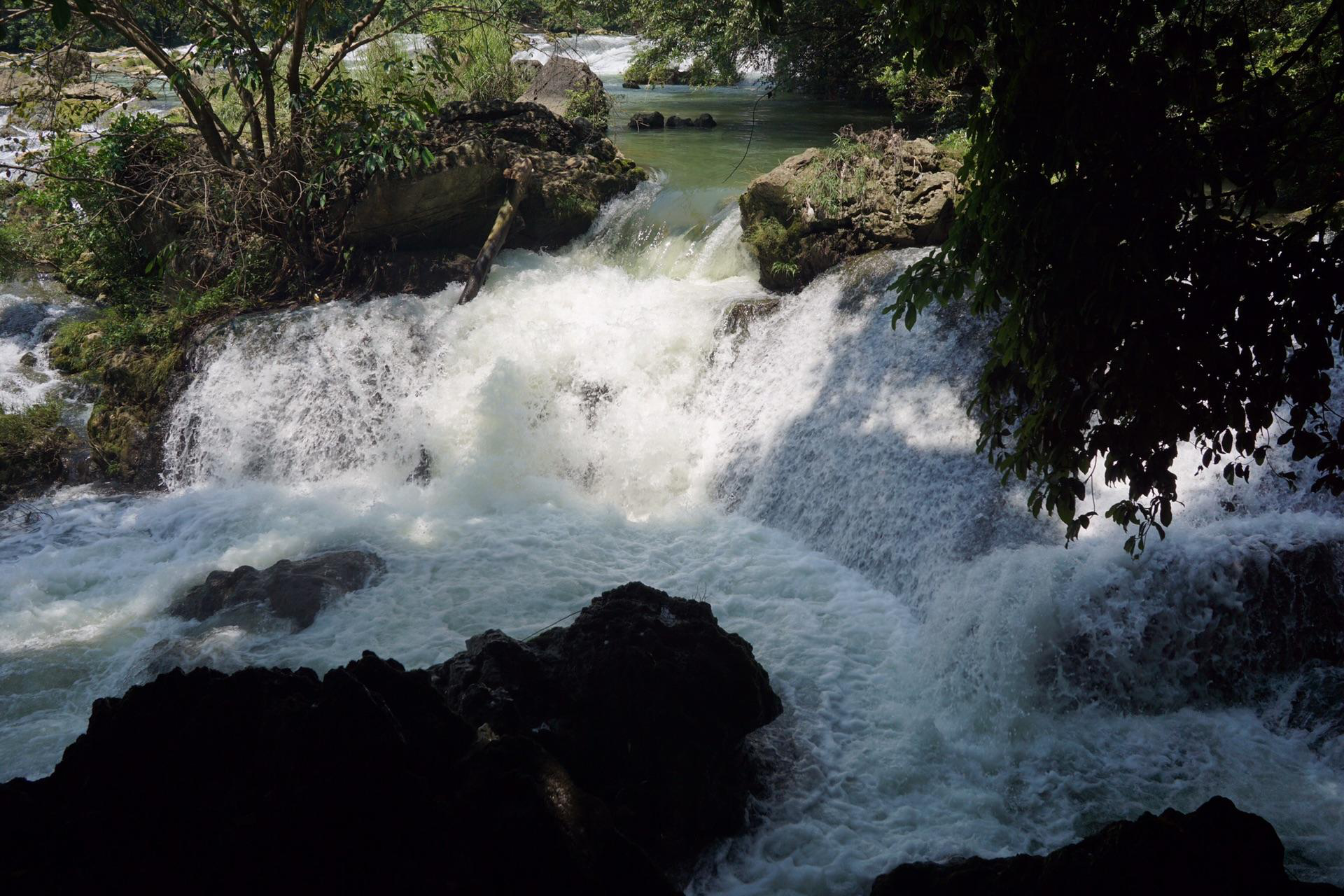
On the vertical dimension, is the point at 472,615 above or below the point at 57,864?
below

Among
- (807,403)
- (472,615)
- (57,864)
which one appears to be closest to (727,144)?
(807,403)

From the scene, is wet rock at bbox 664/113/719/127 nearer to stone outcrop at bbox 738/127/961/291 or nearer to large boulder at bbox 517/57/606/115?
large boulder at bbox 517/57/606/115

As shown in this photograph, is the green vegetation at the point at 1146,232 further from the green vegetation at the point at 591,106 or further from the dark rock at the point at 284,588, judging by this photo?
the green vegetation at the point at 591,106

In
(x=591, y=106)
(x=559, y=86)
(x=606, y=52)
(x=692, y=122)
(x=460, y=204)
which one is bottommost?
(x=460, y=204)

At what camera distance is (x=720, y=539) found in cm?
771

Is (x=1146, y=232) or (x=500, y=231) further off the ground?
(x=1146, y=232)

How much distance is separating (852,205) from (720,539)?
3.72 metres

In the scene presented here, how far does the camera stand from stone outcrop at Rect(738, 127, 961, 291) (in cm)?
910

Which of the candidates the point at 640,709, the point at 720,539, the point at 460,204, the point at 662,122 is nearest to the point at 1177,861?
the point at 640,709

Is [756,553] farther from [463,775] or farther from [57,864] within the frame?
[57,864]

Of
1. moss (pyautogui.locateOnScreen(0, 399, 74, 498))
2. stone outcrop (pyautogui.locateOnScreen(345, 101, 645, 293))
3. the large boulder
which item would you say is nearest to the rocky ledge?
moss (pyautogui.locateOnScreen(0, 399, 74, 498))

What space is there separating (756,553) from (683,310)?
315 cm

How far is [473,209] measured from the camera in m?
11.1

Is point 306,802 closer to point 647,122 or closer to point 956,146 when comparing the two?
point 956,146
